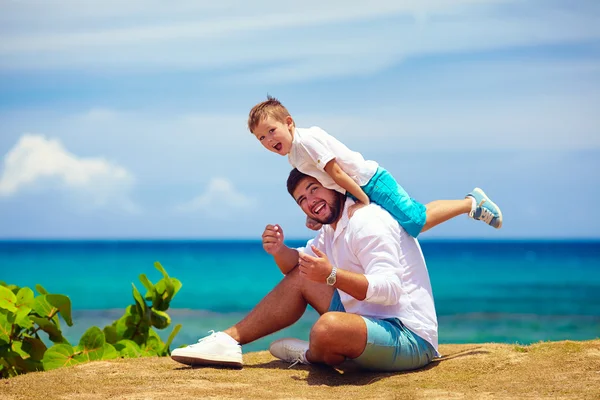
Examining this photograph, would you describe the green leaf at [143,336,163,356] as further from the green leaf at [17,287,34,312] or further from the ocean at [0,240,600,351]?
the ocean at [0,240,600,351]

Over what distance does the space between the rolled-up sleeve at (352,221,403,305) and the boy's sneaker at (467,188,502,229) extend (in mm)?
1118

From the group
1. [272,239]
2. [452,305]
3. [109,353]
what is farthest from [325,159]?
[452,305]

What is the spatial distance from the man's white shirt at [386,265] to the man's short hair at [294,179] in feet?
0.98

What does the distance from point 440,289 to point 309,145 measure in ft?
76.5

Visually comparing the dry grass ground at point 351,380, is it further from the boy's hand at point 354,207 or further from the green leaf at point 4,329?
the boy's hand at point 354,207

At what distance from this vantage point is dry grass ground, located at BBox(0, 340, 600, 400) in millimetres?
3369

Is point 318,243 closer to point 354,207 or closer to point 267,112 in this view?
point 354,207

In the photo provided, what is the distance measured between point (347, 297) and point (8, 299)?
2.37 meters

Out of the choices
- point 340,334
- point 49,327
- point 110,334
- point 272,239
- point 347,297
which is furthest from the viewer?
point 110,334

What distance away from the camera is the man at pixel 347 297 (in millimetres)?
3574

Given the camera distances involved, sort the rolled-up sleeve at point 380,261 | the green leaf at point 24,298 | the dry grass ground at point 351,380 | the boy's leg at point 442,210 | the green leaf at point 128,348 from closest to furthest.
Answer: the dry grass ground at point 351,380, the rolled-up sleeve at point 380,261, the boy's leg at point 442,210, the green leaf at point 24,298, the green leaf at point 128,348

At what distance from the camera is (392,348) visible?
369 cm

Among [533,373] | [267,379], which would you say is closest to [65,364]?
[267,379]

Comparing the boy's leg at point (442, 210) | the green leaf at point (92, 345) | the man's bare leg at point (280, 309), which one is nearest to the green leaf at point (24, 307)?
the green leaf at point (92, 345)
